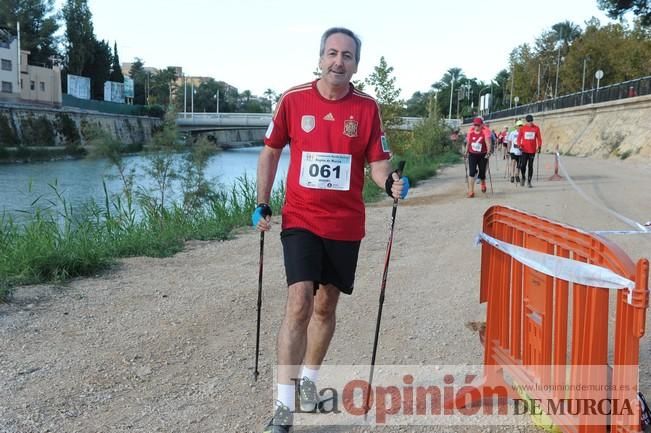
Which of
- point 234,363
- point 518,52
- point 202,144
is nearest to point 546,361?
point 234,363

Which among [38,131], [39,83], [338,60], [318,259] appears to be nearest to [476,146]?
[338,60]

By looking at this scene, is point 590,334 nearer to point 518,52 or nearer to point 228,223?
point 228,223

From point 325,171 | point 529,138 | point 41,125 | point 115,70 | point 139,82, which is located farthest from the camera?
point 139,82

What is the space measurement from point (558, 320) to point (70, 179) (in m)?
32.3

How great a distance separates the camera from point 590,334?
9.77ft

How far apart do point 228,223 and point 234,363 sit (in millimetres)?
7901

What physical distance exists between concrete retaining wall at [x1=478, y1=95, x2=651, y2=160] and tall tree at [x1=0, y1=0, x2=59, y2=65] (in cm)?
6899

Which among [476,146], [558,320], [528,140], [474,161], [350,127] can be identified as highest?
[528,140]

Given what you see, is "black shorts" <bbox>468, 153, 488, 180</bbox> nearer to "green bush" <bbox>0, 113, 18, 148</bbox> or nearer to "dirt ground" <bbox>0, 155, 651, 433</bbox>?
"dirt ground" <bbox>0, 155, 651, 433</bbox>

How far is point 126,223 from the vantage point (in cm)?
1216

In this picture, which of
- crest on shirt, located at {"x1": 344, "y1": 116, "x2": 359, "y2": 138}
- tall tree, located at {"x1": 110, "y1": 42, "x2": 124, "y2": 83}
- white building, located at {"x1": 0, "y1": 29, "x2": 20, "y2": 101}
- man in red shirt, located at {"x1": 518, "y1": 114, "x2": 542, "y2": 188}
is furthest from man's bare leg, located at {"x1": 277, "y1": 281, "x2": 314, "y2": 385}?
tall tree, located at {"x1": 110, "y1": 42, "x2": 124, "y2": 83}

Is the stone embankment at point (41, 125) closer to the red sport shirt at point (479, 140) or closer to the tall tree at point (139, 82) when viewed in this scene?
the red sport shirt at point (479, 140)

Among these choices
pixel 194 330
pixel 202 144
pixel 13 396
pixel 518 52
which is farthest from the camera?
pixel 518 52

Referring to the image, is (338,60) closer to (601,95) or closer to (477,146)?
→ (477,146)
